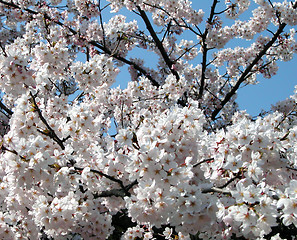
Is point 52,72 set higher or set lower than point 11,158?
higher

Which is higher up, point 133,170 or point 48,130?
point 48,130

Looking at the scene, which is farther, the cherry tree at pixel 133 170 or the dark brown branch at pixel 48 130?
the dark brown branch at pixel 48 130

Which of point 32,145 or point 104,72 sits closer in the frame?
point 32,145

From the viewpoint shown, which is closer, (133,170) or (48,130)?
(133,170)

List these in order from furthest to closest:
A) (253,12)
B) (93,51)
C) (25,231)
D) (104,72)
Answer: (253,12), (93,51), (104,72), (25,231)

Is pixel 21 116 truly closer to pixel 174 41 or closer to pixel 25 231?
pixel 25 231

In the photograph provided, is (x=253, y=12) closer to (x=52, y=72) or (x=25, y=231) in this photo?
(x=52, y=72)

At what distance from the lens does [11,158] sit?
9.48 ft

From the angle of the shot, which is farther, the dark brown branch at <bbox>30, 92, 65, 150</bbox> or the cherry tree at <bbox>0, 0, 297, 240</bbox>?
the dark brown branch at <bbox>30, 92, 65, 150</bbox>

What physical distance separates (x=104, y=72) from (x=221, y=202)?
11.8 feet

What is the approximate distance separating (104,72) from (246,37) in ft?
22.4

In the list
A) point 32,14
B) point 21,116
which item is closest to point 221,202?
point 21,116

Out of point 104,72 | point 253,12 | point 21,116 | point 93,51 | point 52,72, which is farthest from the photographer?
point 253,12

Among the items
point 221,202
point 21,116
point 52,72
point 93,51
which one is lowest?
point 221,202
